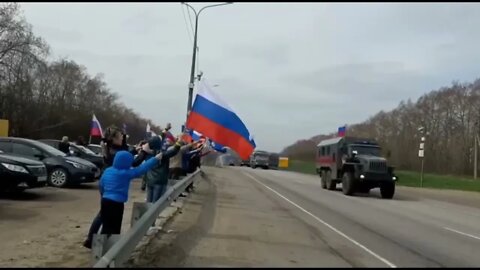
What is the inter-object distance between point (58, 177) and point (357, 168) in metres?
13.3

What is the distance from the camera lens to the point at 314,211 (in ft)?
56.7

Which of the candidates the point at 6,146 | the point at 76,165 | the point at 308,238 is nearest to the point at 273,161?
the point at 76,165

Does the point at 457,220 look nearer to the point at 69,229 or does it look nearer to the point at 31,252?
the point at 69,229

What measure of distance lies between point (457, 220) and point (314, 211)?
14.2 feet

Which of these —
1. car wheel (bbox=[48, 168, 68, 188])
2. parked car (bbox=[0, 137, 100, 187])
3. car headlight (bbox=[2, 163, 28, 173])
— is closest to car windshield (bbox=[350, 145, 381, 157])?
parked car (bbox=[0, 137, 100, 187])

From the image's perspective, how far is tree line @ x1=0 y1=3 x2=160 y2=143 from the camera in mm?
59062

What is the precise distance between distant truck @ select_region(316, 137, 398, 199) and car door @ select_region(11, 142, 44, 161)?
13876mm

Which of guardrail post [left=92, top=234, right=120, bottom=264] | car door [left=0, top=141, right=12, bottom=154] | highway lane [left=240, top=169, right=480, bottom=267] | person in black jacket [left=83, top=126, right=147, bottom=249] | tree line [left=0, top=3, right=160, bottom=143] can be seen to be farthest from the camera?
tree line [left=0, top=3, right=160, bottom=143]

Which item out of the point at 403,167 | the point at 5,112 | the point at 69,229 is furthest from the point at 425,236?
the point at 403,167

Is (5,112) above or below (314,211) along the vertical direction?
above

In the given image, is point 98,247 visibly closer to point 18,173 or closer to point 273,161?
point 18,173

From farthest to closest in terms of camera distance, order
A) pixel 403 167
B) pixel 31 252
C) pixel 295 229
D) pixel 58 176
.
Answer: pixel 403 167 < pixel 58 176 < pixel 295 229 < pixel 31 252

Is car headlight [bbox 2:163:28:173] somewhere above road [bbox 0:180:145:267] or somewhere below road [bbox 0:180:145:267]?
above

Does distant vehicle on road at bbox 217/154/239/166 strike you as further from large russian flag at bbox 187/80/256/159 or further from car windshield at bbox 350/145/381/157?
large russian flag at bbox 187/80/256/159
